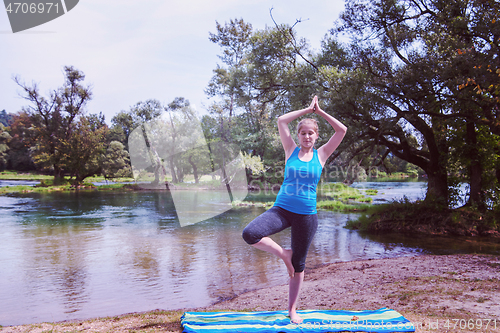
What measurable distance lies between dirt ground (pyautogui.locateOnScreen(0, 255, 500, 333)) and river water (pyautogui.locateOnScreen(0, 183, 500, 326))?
1.02m

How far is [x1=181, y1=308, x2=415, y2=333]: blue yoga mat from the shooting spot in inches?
124

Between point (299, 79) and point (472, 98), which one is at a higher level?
point (299, 79)

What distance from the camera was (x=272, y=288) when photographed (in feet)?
19.9

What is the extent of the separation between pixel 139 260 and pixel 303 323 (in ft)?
21.6

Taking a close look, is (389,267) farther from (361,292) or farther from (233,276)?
(233,276)

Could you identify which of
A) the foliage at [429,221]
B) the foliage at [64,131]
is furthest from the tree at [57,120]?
the foliage at [429,221]

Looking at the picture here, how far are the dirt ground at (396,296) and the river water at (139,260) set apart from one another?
3.34 ft

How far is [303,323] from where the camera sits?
332 cm

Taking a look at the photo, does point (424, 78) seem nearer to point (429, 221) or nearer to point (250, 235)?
point (429, 221)

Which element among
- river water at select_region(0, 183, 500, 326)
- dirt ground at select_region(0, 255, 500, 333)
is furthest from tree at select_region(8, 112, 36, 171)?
dirt ground at select_region(0, 255, 500, 333)

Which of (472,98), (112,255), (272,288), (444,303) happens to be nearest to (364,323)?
(444,303)

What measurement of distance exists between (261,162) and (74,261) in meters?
20.7

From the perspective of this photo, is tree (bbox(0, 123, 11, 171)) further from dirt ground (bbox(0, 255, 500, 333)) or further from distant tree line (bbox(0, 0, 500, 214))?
dirt ground (bbox(0, 255, 500, 333))

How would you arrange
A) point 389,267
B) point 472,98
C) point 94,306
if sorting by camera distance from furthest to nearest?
1. point 472,98
2. point 389,267
3. point 94,306
